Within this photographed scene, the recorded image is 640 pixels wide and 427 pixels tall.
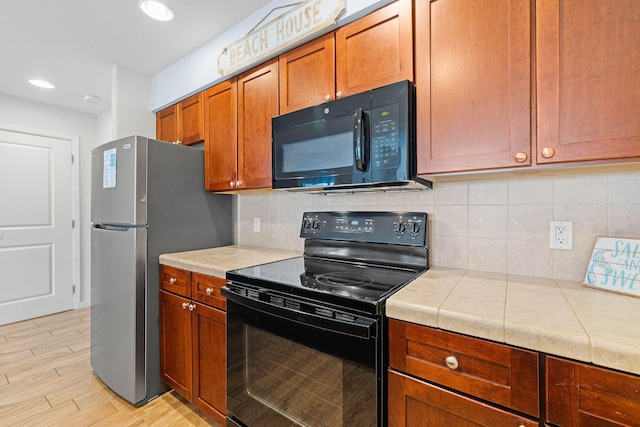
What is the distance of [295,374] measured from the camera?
3.87 ft

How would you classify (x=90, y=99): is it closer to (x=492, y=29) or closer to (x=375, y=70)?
(x=375, y=70)

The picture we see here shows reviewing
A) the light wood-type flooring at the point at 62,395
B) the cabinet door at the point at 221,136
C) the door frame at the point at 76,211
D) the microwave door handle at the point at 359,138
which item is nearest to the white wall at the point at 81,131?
the door frame at the point at 76,211

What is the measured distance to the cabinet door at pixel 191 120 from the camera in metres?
2.23

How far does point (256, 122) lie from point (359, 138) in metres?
0.83

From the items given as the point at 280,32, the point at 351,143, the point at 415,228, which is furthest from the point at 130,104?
the point at 415,228

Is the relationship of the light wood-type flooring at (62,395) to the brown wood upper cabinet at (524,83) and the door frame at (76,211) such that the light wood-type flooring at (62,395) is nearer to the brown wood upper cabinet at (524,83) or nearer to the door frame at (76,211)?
the door frame at (76,211)

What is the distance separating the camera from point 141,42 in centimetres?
213

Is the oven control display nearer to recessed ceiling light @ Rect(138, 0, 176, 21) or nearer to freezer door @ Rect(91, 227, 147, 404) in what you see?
freezer door @ Rect(91, 227, 147, 404)

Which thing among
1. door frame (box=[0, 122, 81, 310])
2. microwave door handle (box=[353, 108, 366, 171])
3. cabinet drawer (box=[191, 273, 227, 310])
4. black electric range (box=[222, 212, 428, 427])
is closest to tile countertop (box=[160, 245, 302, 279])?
cabinet drawer (box=[191, 273, 227, 310])

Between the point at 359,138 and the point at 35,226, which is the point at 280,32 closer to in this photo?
the point at 359,138

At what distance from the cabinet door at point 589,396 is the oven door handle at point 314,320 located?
0.46m

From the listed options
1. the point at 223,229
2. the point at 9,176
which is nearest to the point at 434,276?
the point at 223,229

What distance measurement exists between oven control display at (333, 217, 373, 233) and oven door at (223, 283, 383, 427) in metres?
0.62

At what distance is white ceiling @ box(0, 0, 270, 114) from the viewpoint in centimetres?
179
